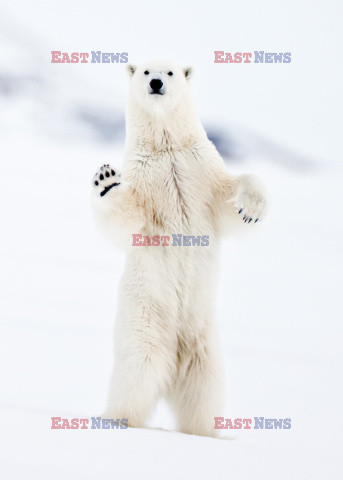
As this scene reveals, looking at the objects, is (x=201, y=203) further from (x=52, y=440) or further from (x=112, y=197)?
(x=52, y=440)

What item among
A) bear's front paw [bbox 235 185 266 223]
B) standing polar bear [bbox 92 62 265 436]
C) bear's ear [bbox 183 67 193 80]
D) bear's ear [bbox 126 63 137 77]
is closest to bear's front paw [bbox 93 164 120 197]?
standing polar bear [bbox 92 62 265 436]

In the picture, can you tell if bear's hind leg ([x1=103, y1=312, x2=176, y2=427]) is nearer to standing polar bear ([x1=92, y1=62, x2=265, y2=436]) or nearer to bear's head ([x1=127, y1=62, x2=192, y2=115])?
standing polar bear ([x1=92, y1=62, x2=265, y2=436])

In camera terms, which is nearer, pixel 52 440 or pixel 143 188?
pixel 52 440

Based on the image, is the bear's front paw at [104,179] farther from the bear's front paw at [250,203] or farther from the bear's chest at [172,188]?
the bear's front paw at [250,203]

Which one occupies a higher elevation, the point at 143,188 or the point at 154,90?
the point at 154,90

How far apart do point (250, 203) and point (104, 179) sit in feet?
2.94

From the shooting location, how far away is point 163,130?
4.34m

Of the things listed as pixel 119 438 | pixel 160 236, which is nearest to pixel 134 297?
pixel 160 236

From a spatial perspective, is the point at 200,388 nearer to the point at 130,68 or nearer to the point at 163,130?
the point at 163,130

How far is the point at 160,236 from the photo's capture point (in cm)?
420

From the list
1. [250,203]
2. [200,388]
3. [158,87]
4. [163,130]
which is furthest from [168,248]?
[158,87]

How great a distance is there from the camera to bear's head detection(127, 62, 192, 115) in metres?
4.29

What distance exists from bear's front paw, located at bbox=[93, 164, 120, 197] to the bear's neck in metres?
0.44

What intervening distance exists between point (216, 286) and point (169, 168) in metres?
0.82
